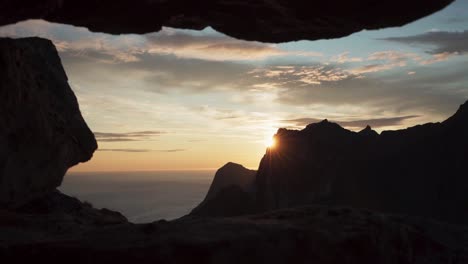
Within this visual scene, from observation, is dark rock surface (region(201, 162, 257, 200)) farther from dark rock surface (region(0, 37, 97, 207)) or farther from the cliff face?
dark rock surface (region(0, 37, 97, 207))

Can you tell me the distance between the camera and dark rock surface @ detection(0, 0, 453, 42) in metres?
10.5

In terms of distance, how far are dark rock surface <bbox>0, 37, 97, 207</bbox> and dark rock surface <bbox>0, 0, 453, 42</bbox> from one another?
6.83 feet

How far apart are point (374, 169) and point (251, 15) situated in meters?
59.4

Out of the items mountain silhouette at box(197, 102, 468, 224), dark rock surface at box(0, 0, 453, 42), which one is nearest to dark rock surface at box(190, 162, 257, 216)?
mountain silhouette at box(197, 102, 468, 224)

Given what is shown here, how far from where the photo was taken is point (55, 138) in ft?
43.4

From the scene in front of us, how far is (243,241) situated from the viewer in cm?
857

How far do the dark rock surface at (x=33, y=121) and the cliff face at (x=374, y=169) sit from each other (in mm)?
52182

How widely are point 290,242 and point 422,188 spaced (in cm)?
5871

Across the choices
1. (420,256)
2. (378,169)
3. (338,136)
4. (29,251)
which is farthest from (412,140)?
(29,251)

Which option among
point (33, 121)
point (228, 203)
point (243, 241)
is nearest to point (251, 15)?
point (243, 241)

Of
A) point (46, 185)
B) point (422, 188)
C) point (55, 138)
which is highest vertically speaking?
point (55, 138)

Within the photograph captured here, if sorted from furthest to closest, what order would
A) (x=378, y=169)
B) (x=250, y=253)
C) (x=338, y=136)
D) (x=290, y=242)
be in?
1. (x=338, y=136)
2. (x=378, y=169)
3. (x=290, y=242)
4. (x=250, y=253)

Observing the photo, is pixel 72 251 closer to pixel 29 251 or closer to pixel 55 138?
pixel 29 251

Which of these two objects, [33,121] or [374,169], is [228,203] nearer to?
[374,169]
